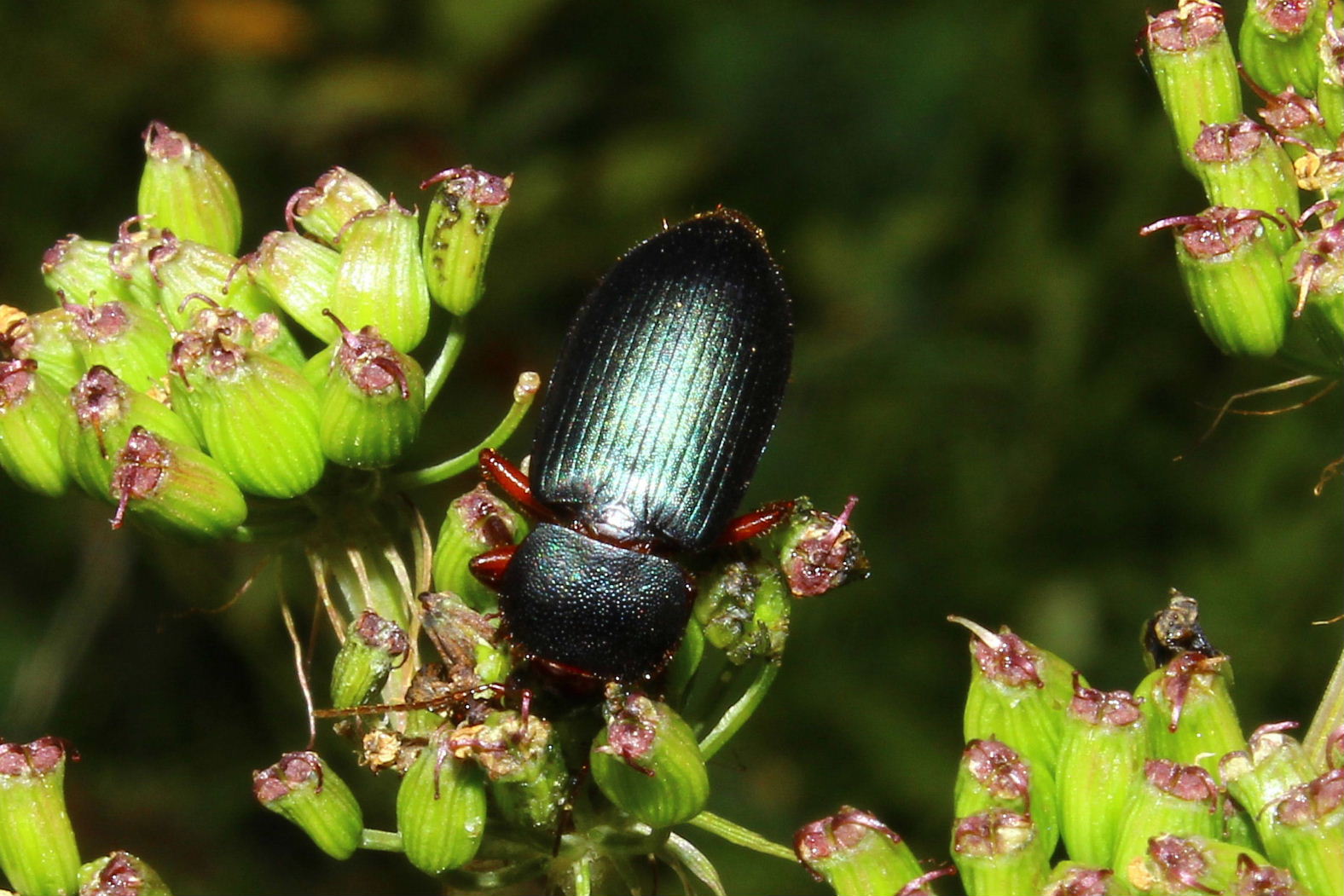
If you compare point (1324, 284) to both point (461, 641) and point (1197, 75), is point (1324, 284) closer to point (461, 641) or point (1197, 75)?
point (1197, 75)

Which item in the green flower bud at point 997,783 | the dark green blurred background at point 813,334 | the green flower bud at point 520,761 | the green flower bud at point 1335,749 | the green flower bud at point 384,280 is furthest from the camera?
the dark green blurred background at point 813,334

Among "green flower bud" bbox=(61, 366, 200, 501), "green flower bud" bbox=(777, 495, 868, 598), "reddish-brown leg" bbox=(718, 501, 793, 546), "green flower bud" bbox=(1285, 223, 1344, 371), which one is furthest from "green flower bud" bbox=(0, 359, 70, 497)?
"green flower bud" bbox=(1285, 223, 1344, 371)

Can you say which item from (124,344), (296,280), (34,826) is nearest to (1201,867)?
(296,280)

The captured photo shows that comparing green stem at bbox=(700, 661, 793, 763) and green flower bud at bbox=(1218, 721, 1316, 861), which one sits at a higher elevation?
green flower bud at bbox=(1218, 721, 1316, 861)

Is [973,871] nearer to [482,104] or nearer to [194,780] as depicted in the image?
[194,780]

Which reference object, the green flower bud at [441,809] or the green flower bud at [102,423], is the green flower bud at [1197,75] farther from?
the green flower bud at [102,423]

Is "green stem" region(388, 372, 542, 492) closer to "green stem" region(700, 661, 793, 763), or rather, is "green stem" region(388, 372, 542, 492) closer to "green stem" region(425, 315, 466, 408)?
"green stem" region(425, 315, 466, 408)

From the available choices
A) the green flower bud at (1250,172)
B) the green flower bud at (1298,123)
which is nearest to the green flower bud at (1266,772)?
the green flower bud at (1250,172)

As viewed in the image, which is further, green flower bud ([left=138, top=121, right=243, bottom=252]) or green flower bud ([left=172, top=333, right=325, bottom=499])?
green flower bud ([left=138, top=121, right=243, bottom=252])
